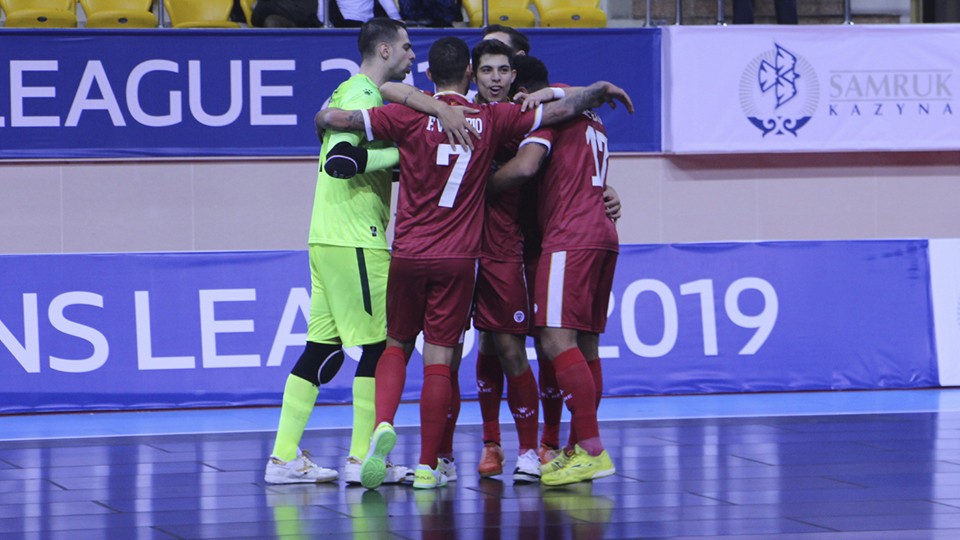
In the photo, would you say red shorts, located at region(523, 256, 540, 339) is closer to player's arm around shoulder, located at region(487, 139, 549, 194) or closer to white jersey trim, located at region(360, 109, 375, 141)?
→ player's arm around shoulder, located at region(487, 139, 549, 194)

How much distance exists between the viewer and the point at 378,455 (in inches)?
215

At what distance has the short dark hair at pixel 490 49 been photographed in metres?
5.80

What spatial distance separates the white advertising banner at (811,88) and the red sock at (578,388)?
5.89m

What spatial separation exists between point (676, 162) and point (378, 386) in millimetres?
6414

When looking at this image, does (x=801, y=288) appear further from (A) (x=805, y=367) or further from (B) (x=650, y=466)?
(B) (x=650, y=466)

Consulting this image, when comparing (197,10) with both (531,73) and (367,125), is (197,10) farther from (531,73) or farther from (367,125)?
(367,125)

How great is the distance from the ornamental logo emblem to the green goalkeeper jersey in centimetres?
608

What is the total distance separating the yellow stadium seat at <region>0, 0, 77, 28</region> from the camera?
434 inches

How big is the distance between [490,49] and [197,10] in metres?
6.35

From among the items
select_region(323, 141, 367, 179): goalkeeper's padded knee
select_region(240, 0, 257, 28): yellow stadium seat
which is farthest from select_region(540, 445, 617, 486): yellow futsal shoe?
select_region(240, 0, 257, 28): yellow stadium seat

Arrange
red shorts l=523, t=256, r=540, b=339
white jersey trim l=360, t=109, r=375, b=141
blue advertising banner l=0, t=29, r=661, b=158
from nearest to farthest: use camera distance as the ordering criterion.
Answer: white jersey trim l=360, t=109, r=375, b=141 < red shorts l=523, t=256, r=540, b=339 < blue advertising banner l=0, t=29, r=661, b=158

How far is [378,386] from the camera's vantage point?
226 inches

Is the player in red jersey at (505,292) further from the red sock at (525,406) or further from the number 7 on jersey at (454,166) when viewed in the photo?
the number 7 on jersey at (454,166)

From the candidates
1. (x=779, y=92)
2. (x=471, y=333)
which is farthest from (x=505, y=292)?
(x=779, y=92)
